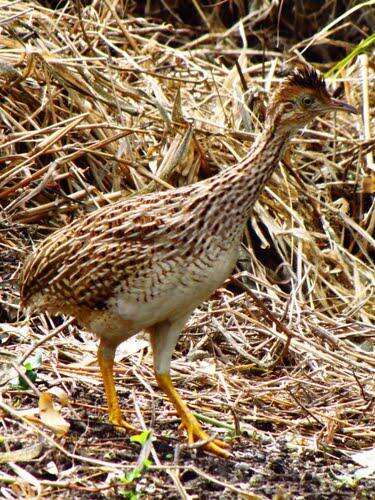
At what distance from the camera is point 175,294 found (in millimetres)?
4371

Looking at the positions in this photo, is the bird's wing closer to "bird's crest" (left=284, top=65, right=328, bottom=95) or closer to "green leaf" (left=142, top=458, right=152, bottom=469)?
"bird's crest" (left=284, top=65, right=328, bottom=95)

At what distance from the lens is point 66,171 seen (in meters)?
6.34

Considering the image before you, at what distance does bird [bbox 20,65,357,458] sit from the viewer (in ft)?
14.4

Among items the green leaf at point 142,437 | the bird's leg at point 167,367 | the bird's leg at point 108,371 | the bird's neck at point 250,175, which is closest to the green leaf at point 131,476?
the green leaf at point 142,437

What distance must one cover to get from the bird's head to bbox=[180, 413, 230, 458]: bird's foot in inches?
50.7

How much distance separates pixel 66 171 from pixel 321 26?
3.25 meters

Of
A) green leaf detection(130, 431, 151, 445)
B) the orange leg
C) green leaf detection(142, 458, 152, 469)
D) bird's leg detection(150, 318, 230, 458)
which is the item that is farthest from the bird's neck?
green leaf detection(142, 458, 152, 469)

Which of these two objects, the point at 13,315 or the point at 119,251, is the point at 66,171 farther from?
the point at 119,251

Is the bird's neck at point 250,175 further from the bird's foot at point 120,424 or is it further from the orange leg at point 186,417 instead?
the bird's foot at point 120,424

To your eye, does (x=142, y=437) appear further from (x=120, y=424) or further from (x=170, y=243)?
(x=170, y=243)

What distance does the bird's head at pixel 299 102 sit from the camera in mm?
4551

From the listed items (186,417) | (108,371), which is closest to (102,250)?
(108,371)

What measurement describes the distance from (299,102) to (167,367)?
4.14 feet

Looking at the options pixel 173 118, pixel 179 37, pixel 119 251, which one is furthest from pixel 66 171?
pixel 179 37
